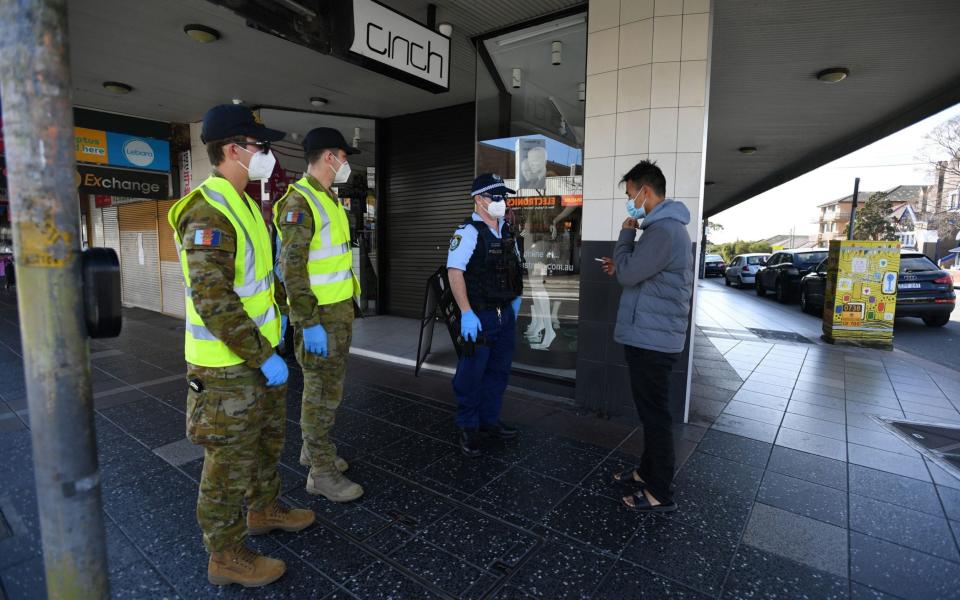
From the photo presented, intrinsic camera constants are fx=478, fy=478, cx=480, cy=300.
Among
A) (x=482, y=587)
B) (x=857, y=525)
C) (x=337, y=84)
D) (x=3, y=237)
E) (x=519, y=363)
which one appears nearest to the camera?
(x=482, y=587)

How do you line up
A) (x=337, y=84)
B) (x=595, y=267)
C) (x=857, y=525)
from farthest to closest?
(x=337, y=84) < (x=595, y=267) < (x=857, y=525)

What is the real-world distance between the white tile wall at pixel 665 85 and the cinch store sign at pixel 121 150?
859 cm

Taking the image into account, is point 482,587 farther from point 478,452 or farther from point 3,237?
→ point 3,237

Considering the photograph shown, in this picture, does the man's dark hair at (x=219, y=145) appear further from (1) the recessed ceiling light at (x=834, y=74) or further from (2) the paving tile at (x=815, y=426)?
(1) the recessed ceiling light at (x=834, y=74)

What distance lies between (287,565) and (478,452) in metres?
1.45

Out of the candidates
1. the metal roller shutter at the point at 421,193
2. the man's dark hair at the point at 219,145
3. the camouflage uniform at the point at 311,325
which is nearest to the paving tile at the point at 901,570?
the camouflage uniform at the point at 311,325

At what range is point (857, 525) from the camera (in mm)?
2609

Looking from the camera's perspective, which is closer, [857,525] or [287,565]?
[287,565]

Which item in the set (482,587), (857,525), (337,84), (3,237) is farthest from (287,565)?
(3,237)

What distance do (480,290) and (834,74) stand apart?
603cm

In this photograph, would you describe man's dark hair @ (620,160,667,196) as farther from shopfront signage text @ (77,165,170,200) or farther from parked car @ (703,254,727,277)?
parked car @ (703,254,727,277)

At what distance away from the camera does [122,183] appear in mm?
8406

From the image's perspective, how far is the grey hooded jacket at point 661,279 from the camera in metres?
2.68

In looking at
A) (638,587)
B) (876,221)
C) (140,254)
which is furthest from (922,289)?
(876,221)
